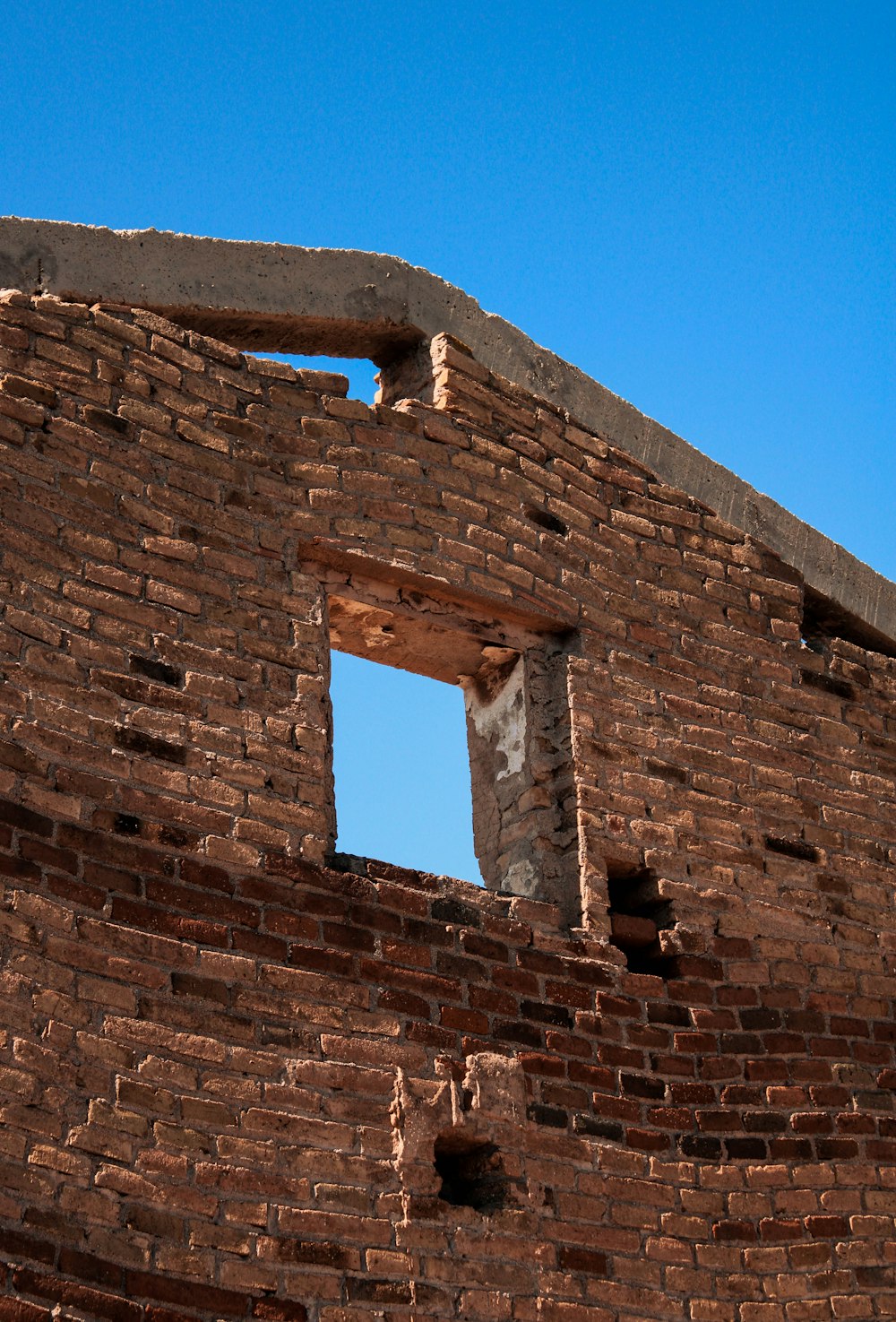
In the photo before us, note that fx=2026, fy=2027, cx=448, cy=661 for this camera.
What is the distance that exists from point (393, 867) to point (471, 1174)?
100 centimetres

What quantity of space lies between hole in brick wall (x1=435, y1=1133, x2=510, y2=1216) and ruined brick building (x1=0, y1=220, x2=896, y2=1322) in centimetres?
1

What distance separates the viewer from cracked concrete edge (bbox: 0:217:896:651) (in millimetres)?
6930

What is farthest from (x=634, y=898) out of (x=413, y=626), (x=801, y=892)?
(x=413, y=626)

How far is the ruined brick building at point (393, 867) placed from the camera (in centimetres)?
568

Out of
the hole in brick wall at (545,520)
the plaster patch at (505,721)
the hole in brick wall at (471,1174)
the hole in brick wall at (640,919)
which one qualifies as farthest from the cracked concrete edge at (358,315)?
the hole in brick wall at (471,1174)

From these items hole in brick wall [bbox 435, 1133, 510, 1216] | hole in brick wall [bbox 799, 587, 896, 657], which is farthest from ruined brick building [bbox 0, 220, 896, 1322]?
hole in brick wall [bbox 799, 587, 896, 657]

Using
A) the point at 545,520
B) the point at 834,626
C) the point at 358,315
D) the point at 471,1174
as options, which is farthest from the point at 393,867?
the point at 834,626

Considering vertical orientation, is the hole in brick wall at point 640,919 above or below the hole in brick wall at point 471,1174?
above

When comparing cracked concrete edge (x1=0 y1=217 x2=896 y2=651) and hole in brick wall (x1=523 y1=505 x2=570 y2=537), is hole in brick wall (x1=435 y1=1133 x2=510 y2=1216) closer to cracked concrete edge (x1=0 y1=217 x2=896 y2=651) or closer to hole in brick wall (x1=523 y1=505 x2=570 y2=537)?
hole in brick wall (x1=523 y1=505 x2=570 y2=537)

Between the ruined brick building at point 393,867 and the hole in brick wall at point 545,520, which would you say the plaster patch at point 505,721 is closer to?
the ruined brick building at point 393,867

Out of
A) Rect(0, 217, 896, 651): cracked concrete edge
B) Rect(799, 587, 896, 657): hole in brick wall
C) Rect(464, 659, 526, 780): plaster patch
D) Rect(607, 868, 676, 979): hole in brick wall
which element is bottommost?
Rect(607, 868, 676, 979): hole in brick wall

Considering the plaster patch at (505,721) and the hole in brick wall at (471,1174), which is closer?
the hole in brick wall at (471,1174)

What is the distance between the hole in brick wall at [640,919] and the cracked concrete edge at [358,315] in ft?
6.00

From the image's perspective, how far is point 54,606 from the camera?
616 cm
